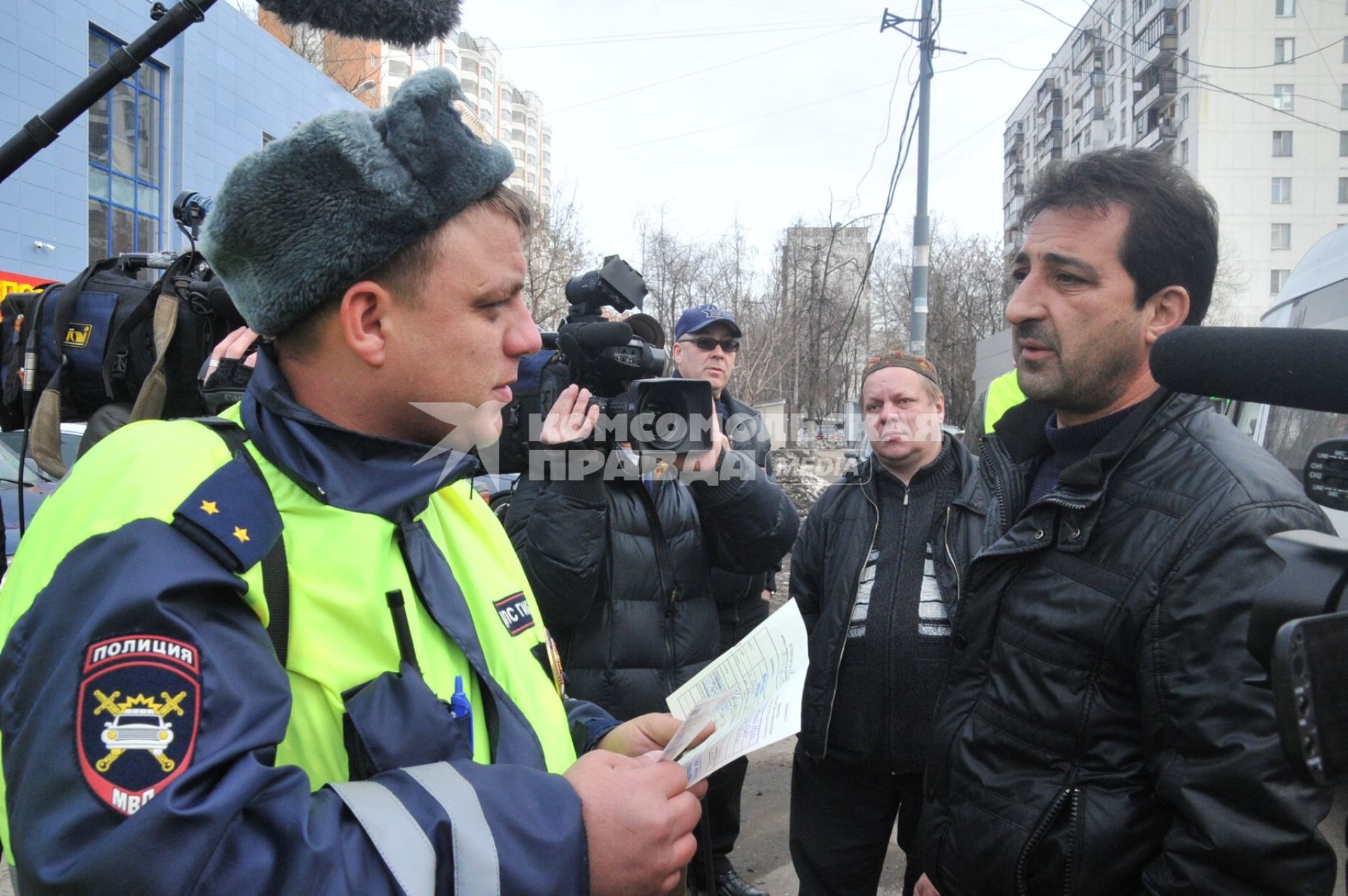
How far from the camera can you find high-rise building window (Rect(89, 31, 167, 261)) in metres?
11.6

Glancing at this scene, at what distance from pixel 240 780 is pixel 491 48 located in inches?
3949

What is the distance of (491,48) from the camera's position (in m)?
90.1

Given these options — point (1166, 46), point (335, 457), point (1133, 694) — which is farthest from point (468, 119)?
point (1166, 46)

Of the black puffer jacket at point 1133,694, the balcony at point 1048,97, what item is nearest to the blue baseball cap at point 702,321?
the black puffer jacket at point 1133,694

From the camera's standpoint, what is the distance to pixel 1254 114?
38.0 m

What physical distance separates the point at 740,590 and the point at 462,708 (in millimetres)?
2475

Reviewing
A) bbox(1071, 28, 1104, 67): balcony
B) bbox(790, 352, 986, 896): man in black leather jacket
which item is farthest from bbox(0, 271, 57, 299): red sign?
bbox(1071, 28, 1104, 67): balcony

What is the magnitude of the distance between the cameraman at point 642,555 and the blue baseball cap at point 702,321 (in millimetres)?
1433

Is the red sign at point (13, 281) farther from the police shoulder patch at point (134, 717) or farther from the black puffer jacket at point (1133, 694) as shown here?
the black puffer jacket at point (1133, 694)

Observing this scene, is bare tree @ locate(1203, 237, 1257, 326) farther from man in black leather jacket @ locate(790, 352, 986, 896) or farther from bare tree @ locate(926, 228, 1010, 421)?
man in black leather jacket @ locate(790, 352, 986, 896)

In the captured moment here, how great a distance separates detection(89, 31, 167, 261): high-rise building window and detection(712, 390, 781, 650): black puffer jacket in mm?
10718

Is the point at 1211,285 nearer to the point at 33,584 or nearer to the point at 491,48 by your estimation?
the point at 33,584

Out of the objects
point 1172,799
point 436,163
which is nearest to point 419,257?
point 436,163

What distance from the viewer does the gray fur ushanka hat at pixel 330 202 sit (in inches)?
46.9
